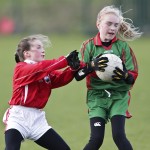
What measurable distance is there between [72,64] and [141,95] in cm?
809

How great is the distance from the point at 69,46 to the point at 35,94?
70.4ft

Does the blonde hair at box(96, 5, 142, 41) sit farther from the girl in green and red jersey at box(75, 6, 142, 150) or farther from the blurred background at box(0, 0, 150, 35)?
the blurred background at box(0, 0, 150, 35)

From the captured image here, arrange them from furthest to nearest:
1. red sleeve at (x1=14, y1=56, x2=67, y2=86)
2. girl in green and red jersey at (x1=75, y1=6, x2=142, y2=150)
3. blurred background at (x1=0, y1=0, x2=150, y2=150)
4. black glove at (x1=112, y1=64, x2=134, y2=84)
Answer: blurred background at (x1=0, y1=0, x2=150, y2=150), girl in green and red jersey at (x1=75, y1=6, x2=142, y2=150), black glove at (x1=112, y1=64, x2=134, y2=84), red sleeve at (x1=14, y1=56, x2=67, y2=86)

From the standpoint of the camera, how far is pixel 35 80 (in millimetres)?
7234

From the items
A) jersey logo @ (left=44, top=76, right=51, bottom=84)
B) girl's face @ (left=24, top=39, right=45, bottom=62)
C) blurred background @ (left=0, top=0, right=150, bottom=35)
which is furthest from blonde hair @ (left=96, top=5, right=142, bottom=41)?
blurred background @ (left=0, top=0, right=150, bottom=35)

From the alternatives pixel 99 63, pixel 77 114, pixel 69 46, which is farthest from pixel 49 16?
pixel 99 63

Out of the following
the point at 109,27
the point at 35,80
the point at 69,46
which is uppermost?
the point at 69,46

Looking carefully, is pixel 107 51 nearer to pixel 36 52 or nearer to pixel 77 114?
pixel 36 52

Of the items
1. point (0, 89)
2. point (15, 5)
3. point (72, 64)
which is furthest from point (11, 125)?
point (15, 5)

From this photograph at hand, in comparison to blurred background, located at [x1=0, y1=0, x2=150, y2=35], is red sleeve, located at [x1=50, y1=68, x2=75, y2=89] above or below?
below

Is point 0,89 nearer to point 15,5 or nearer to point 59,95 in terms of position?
point 59,95

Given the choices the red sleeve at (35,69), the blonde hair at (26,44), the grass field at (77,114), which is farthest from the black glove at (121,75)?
the grass field at (77,114)

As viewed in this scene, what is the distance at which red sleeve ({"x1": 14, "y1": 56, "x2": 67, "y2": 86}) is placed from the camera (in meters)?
7.12

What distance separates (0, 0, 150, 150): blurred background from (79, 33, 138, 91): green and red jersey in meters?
1.24
